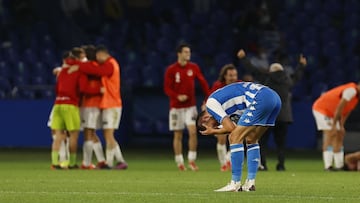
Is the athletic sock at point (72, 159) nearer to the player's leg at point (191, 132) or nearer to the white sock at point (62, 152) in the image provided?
the white sock at point (62, 152)

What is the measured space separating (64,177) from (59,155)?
13.3 ft

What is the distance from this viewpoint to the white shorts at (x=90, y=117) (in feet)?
71.9

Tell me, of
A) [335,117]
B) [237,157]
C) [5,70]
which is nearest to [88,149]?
[335,117]

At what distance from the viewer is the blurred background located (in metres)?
29.9

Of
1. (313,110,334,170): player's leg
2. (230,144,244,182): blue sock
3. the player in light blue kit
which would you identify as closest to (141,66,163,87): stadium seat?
(313,110,334,170): player's leg

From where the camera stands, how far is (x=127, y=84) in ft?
100

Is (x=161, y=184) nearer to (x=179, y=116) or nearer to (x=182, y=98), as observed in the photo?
(x=182, y=98)

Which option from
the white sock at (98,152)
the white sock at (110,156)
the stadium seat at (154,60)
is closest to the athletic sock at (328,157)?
the white sock at (110,156)

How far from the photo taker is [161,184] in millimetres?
16469

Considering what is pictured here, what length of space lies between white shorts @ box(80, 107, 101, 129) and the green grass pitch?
117 cm

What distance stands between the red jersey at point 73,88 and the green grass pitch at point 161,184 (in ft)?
4.69

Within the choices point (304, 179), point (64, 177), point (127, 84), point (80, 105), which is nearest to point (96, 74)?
point (80, 105)

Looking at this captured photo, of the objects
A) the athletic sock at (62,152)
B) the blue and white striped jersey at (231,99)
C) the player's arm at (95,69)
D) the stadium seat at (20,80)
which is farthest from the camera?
the stadium seat at (20,80)

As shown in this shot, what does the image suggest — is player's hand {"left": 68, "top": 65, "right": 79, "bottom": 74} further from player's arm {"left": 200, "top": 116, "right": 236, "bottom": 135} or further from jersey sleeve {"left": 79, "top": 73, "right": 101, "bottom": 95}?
player's arm {"left": 200, "top": 116, "right": 236, "bottom": 135}
